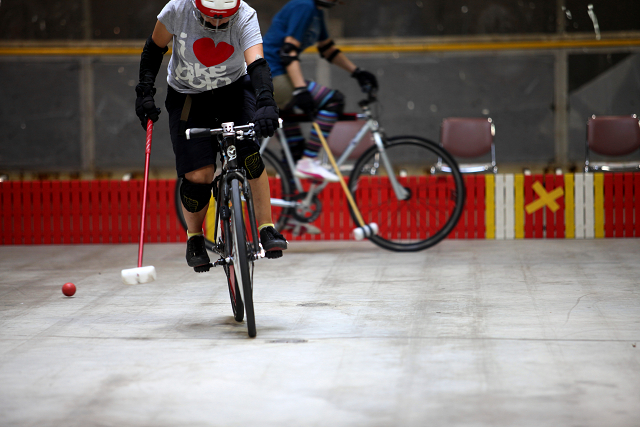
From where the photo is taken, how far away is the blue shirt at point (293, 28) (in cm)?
584

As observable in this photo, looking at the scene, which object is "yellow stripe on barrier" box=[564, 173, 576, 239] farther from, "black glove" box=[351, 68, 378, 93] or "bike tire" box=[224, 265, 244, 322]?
"bike tire" box=[224, 265, 244, 322]

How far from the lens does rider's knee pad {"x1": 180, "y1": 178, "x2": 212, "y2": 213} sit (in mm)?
3834

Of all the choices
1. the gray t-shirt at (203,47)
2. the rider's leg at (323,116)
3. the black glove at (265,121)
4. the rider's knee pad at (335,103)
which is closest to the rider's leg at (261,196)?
the black glove at (265,121)

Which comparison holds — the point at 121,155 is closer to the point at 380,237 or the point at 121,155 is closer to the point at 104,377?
the point at 380,237

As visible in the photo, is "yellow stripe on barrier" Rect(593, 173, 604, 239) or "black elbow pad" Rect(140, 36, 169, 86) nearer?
"black elbow pad" Rect(140, 36, 169, 86)

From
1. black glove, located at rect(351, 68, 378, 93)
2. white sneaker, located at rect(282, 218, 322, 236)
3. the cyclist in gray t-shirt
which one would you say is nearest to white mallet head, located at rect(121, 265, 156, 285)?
the cyclist in gray t-shirt

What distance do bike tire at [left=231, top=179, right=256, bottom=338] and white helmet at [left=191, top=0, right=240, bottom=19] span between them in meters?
0.75

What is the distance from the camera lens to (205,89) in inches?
152

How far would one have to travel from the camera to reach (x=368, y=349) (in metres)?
3.28

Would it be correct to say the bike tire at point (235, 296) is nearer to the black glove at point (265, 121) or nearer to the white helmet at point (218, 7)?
the black glove at point (265, 121)

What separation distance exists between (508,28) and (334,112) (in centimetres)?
412

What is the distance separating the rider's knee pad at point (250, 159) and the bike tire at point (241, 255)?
27 cm

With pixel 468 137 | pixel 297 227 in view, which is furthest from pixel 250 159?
pixel 468 137

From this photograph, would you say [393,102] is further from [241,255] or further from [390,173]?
[241,255]
